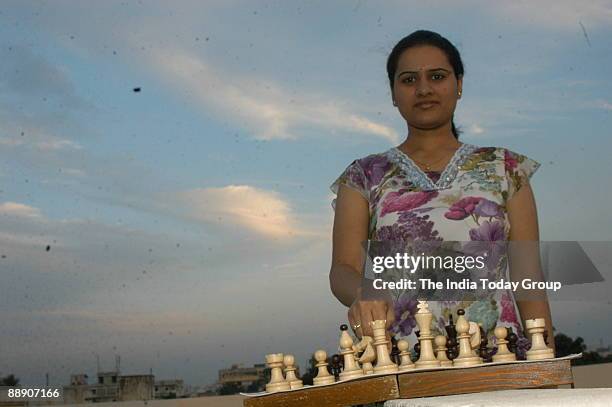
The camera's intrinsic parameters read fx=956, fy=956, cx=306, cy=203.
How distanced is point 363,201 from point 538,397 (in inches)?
50.5

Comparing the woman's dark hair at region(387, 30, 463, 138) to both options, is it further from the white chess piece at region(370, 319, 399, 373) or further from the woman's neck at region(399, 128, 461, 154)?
the white chess piece at region(370, 319, 399, 373)

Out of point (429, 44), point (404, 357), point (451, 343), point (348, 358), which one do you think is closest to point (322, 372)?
point (348, 358)

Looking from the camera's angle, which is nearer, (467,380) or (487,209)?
(467,380)

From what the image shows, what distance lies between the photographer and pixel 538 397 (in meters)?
1.42

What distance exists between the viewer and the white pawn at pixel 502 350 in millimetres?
2025

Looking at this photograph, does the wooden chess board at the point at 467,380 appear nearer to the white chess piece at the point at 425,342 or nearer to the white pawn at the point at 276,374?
the white chess piece at the point at 425,342

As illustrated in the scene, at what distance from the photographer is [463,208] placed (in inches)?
99.3

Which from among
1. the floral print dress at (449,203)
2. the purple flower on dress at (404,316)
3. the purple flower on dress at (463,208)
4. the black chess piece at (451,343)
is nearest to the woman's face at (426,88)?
the floral print dress at (449,203)

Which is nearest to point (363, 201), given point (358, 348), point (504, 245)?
point (504, 245)

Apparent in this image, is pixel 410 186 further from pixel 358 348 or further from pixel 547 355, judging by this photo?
pixel 547 355

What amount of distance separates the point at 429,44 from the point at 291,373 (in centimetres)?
103

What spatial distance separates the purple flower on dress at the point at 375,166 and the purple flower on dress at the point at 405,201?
99 millimetres

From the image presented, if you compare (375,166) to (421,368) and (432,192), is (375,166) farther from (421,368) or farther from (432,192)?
(421,368)

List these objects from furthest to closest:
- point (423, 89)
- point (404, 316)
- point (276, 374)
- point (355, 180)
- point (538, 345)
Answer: point (355, 180) < point (423, 89) < point (404, 316) < point (276, 374) < point (538, 345)
